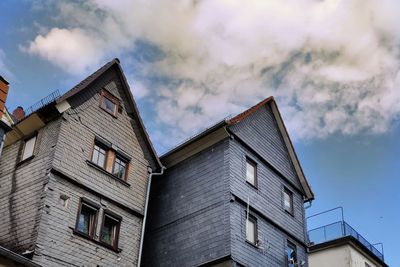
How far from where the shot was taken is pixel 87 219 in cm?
2488

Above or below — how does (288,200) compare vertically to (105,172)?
above

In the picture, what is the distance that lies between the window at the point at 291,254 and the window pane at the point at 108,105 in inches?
473

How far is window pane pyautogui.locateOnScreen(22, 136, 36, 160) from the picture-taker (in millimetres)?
25958

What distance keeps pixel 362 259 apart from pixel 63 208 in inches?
875

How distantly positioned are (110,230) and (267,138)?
1135 centimetres

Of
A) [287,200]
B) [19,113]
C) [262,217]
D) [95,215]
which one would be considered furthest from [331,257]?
[19,113]

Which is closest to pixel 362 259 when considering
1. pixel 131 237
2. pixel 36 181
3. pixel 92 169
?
pixel 131 237

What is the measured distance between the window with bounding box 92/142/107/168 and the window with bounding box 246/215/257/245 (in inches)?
302

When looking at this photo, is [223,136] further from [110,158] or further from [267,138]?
[110,158]

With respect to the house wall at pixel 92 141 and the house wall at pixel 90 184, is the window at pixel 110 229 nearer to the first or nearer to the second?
the house wall at pixel 90 184

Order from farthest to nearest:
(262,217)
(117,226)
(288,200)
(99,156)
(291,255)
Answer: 1. (288,200)
2. (291,255)
3. (262,217)
4. (99,156)
5. (117,226)

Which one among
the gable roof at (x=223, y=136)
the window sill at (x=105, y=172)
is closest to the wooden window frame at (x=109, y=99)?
the window sill at (x=105, y=172)

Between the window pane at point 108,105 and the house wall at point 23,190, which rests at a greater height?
the window pane at point 108,105

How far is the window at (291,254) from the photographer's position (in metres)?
30.0
